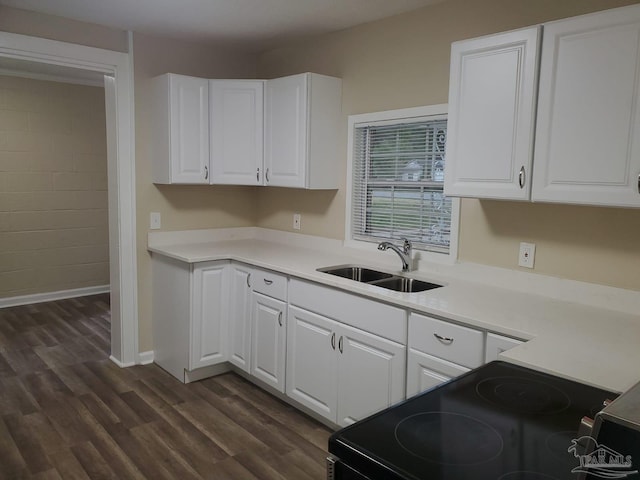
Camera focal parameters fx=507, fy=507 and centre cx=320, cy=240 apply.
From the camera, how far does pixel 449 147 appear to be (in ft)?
8.00

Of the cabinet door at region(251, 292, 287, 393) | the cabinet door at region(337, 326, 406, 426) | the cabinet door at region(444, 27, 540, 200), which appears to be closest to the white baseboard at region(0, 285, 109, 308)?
the cabinet door at region(251, 292, 287, 393)

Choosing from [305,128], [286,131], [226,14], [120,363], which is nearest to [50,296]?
[120,363]

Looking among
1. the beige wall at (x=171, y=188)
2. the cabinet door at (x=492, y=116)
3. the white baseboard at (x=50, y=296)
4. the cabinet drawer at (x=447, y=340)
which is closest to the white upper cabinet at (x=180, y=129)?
the beige wall at (x=171, y=188)

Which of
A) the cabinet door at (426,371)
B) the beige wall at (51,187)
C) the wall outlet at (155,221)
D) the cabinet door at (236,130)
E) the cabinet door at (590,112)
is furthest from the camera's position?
the beige wall at (51,187)

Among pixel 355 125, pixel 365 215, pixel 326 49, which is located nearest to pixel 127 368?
pixel 365 215

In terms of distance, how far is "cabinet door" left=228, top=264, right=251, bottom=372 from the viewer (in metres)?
3.45

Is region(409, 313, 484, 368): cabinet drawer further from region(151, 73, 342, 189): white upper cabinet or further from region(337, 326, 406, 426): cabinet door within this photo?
region(151, 73, 342, 189): white upper cabinet

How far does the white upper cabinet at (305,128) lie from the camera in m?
3.41

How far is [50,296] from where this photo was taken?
18.2ft

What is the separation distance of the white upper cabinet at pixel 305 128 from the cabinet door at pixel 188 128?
0.49 meters

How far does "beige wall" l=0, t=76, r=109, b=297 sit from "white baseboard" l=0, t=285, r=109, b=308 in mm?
53

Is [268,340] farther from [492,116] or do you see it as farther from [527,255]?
[492,116]

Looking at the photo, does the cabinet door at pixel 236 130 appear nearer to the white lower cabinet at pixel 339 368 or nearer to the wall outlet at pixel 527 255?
the white lower cabinet at pixel 339 368

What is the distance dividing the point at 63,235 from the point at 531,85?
509 cm
